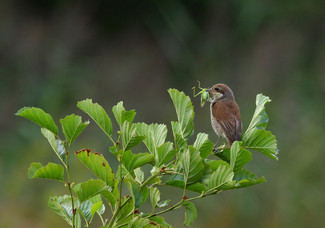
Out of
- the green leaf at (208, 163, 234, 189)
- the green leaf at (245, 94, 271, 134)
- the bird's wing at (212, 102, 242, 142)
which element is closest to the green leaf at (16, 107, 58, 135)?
the green leaf at (208, 163, 234, 189)

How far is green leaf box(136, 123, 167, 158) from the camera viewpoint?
81 cm

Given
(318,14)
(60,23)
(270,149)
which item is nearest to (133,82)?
(60,23)

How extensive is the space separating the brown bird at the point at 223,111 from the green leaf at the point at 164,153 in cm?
122

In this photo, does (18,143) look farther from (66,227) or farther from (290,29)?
(290,29)

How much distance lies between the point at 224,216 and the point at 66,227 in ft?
3.25

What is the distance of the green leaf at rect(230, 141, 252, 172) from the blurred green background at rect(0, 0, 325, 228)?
3248mm

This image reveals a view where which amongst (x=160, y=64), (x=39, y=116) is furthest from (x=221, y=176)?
(x=160, y=64)

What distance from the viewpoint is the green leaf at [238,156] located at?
78 centimetres

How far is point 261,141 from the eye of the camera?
0.86 metres

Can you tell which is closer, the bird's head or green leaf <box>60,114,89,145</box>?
green leaf <box>60,114,89,145</box>

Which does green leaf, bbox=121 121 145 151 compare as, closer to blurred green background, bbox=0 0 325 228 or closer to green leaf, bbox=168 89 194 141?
green leaf, bbox=168 89 194 141

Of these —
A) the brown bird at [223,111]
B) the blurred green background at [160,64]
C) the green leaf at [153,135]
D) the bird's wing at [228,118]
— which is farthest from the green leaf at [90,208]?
the blurred green background at [160,64]

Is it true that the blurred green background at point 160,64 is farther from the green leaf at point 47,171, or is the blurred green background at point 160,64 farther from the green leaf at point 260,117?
the green leaf at point 47,171

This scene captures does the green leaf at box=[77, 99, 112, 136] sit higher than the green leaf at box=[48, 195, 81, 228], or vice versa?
the green leaf at box=[77, 99, 112, 136]
